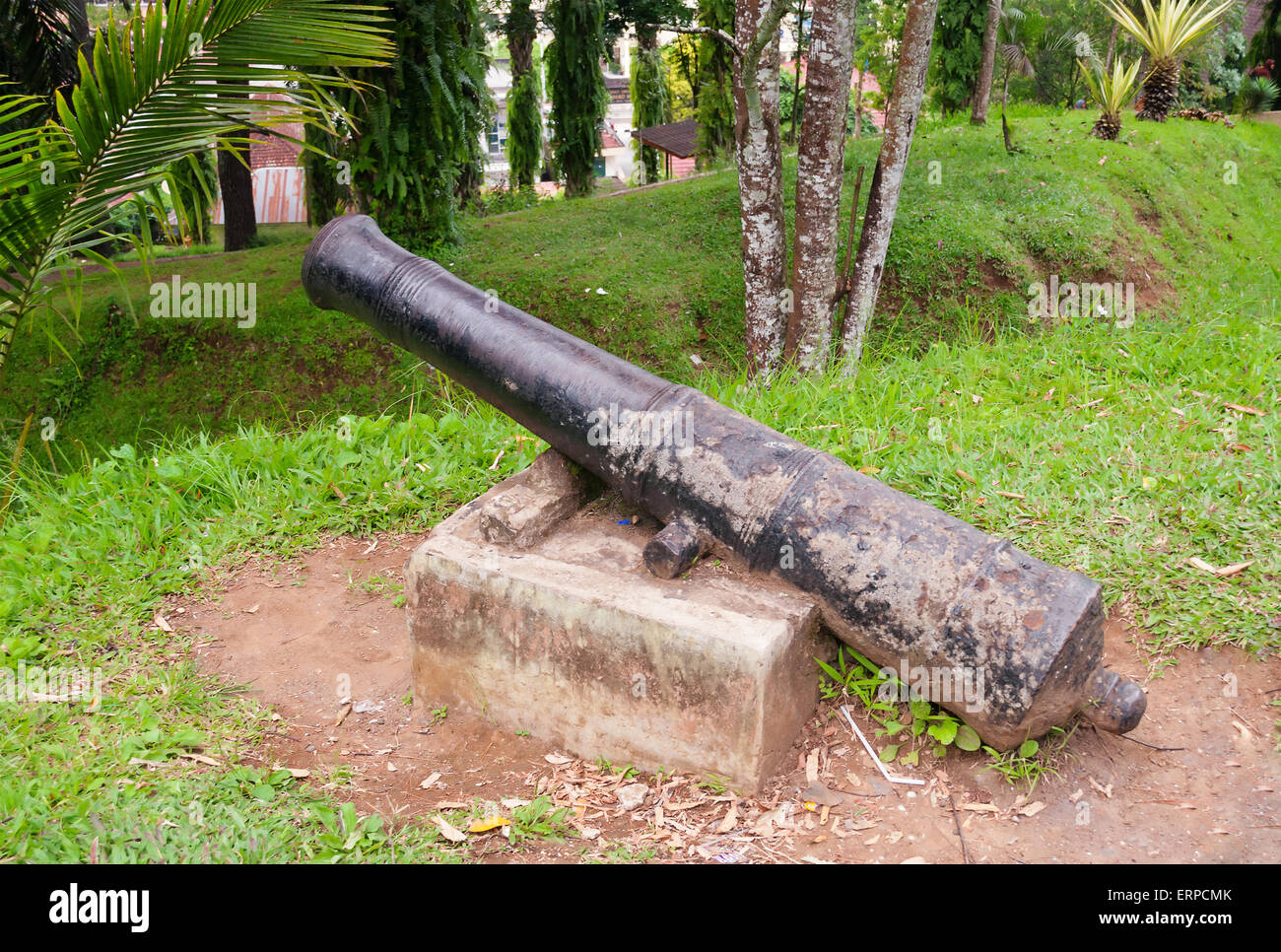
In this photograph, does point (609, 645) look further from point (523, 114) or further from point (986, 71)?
point (523, 114)

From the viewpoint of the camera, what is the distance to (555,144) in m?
16.3

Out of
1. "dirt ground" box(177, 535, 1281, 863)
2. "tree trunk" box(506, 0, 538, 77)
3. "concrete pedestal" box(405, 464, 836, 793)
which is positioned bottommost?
"dirt ground" box(177, 535, 1281, 863)

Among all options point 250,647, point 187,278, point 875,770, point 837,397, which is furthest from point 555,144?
point 875,770

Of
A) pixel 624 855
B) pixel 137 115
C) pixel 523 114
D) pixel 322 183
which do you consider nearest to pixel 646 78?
pixel 523 114

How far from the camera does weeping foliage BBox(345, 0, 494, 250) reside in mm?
8750

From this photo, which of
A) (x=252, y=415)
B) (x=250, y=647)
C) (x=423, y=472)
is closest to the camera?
(x=250, y=647)

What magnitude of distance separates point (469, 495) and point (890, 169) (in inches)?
137

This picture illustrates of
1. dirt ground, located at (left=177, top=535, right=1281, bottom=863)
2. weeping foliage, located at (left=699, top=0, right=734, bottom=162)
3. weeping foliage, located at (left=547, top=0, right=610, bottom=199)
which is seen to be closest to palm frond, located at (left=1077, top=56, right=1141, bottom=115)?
weeping foliage, located at (left=699, top=0, right=734, bottom=162)

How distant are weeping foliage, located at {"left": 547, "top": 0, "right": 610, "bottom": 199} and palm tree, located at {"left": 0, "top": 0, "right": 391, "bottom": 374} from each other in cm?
1177

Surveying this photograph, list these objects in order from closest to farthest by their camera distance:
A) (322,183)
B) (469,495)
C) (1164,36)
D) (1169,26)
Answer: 1. (469,495)
2. (322,183)
3. (1169,26)
4. (1164,36)

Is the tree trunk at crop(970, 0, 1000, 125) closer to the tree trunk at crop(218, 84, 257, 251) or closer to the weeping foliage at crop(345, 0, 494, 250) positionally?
the weeping foliage at crop(345, 0, 494, 250)

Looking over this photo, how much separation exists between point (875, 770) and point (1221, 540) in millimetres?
1749

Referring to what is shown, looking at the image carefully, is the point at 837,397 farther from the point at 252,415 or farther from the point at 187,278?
the point at 187,278

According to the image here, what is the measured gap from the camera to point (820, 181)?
620cm
